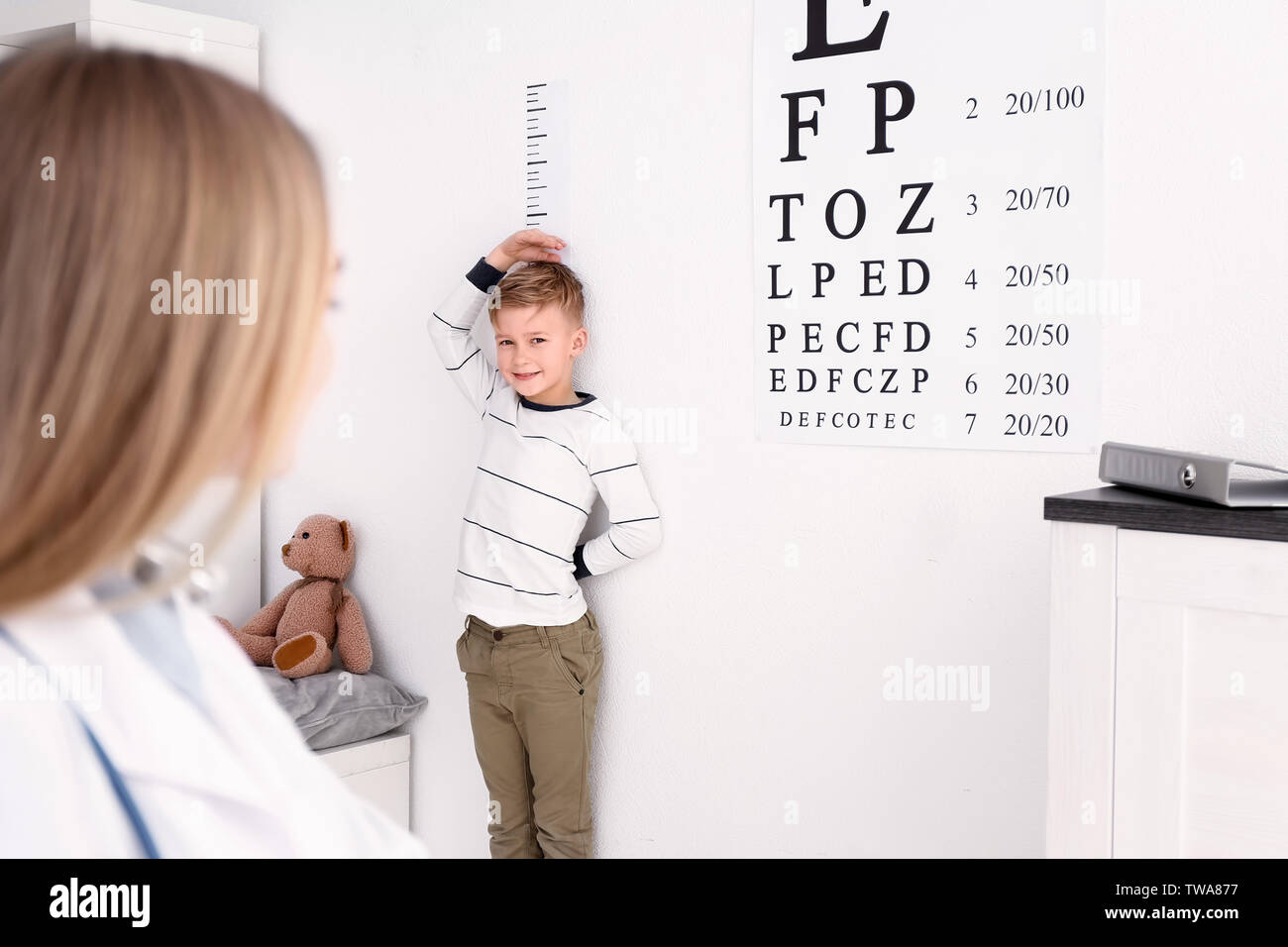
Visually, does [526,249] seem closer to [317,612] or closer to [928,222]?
[928,222]

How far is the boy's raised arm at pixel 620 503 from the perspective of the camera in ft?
5.93

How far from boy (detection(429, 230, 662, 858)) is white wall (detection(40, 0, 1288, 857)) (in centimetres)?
6

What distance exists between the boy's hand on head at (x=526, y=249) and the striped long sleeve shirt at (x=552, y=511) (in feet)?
0.78

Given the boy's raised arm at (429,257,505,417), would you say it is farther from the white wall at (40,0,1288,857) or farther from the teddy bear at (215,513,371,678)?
the teddy bear at (215,513,371,678)

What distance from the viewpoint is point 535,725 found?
5.99ft

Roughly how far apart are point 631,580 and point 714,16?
0.92 meters

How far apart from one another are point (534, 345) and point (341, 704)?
2.57 ft

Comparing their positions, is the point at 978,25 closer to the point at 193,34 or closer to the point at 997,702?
the point at 997,702

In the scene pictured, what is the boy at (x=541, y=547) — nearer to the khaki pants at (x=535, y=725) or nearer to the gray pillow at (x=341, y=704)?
the khaki pants at (x=535, y=725)

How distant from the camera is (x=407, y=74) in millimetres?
2113

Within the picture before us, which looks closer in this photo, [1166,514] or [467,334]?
[1166,514]

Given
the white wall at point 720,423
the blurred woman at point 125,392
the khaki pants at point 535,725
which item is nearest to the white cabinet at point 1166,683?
the white wall at point 720,423

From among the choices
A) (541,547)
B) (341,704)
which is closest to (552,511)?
(541,547)
